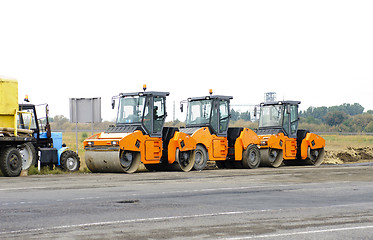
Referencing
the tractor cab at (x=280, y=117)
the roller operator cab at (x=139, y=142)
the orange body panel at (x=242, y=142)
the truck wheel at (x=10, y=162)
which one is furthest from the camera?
the tractor cab at (x=280, y=117)

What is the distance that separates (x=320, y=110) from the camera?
438ft

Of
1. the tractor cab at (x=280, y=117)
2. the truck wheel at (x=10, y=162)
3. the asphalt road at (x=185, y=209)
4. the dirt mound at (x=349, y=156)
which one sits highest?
the tractor cab at (x=280, y=117)

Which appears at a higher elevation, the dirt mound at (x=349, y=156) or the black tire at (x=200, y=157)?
the black tire at (x=200, y=157)

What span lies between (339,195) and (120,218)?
6.47 metres

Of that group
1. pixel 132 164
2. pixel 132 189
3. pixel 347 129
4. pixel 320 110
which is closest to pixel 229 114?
pixel 132 164

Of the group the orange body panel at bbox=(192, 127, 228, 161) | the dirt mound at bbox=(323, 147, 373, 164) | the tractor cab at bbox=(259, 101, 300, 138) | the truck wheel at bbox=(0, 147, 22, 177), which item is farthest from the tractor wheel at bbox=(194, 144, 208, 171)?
the dirt mound at bbox=(323, 147, 373, 164)

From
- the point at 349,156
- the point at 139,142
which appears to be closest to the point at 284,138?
the point at 139,142

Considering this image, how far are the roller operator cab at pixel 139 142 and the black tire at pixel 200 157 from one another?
49 centimetres

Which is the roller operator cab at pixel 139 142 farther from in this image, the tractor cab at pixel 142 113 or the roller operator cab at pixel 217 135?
the roller operator cab at pixel 217 135

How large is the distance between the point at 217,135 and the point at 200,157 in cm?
135

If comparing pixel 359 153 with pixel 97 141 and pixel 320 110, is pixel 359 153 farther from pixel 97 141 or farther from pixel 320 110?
pixel 320 110

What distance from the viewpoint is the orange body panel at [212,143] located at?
2680 centimetres

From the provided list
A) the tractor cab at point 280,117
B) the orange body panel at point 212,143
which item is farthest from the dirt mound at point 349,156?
the orange body panel at point 212,143

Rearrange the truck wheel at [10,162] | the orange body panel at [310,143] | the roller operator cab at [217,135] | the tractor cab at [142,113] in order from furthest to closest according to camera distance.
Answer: the orange body panel at [310,143] → the roller operator cab at [217,135] → the tractor cab at [142,113] → the truck wheel at [10,162]
